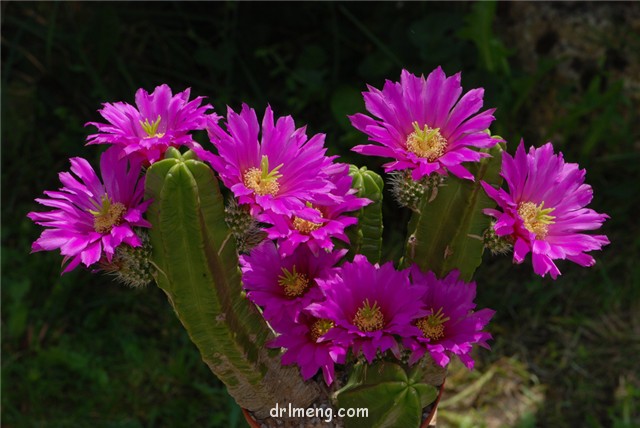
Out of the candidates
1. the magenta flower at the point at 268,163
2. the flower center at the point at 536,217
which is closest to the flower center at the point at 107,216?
the magenta flower at the point at 268,163

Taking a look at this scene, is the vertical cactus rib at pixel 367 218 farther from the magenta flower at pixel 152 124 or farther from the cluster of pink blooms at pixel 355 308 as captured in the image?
the magenta flower at pixel 152 124

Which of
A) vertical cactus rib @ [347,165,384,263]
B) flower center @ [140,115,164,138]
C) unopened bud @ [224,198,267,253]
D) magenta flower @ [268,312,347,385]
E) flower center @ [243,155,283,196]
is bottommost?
magenta flower @ [268,312,347,385]

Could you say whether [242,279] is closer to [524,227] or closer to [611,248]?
[524,227]

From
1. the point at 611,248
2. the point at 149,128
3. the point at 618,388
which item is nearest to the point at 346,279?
the point at 149,128

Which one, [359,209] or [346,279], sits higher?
[359,209]

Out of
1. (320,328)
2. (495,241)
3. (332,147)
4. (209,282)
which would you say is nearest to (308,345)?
(320,328)

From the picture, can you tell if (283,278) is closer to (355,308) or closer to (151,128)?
(355,308)

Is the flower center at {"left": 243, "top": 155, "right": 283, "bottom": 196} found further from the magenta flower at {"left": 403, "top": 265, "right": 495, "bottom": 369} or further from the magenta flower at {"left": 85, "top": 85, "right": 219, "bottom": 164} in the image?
the magenta flower at {"left": 403, "top": 265, "right": 495, "bottom": 369}

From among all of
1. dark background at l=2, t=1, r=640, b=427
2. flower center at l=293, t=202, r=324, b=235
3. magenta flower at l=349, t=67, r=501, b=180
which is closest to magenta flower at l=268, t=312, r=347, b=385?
flower center at l=293, t=202, r=324, b=235
